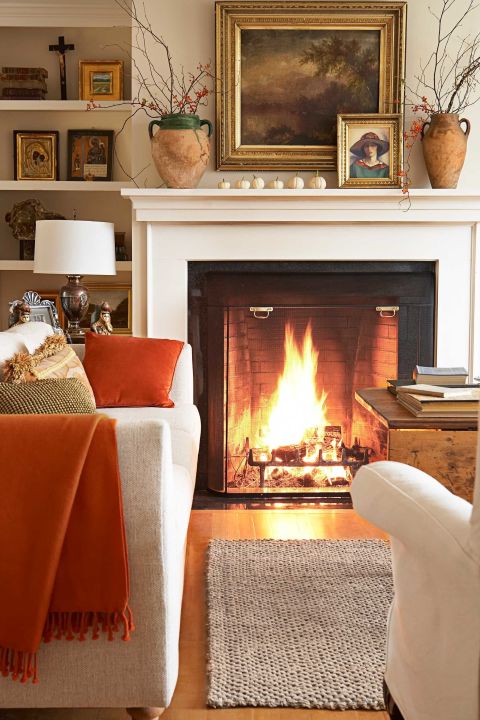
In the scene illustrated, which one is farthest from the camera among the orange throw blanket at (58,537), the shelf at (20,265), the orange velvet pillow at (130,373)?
the shelf at (20,265)

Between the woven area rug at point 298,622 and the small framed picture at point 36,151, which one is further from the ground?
the small framed picture at point 36,151

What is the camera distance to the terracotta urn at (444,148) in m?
3.94

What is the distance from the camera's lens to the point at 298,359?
4254mm

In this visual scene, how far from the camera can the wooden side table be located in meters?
2.37

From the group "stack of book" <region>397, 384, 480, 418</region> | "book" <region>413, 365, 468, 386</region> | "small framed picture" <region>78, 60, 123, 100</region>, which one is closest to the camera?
"stack of book" <region>397, 384, 480, 418</region>

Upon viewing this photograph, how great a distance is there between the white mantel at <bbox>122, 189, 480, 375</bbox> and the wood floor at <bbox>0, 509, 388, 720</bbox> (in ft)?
3.23

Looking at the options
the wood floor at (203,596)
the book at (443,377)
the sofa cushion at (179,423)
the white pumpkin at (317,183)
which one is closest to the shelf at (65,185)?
the white pumpkin at (317,183)

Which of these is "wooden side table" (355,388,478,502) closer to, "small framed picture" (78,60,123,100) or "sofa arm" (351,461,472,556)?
"sofa arm" (351,461,472,556)

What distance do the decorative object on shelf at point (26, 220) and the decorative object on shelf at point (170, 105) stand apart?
0.90 meters

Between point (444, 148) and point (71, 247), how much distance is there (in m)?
1.82

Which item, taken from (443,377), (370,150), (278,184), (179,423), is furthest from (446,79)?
(179,423)

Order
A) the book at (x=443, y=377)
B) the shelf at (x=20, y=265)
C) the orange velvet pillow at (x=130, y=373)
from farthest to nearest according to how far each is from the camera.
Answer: the shelf at (x=20, y=265)
the orange velvet pillow at (x=130, y=373)
the book at (x=443, y=377)

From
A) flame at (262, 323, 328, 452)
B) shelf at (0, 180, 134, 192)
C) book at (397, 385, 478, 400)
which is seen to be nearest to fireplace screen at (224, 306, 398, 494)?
flame at (262, 323, 328, 452)

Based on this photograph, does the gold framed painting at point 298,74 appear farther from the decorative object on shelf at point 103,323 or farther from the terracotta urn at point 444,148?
the decorative object on shelf at point 103,323
